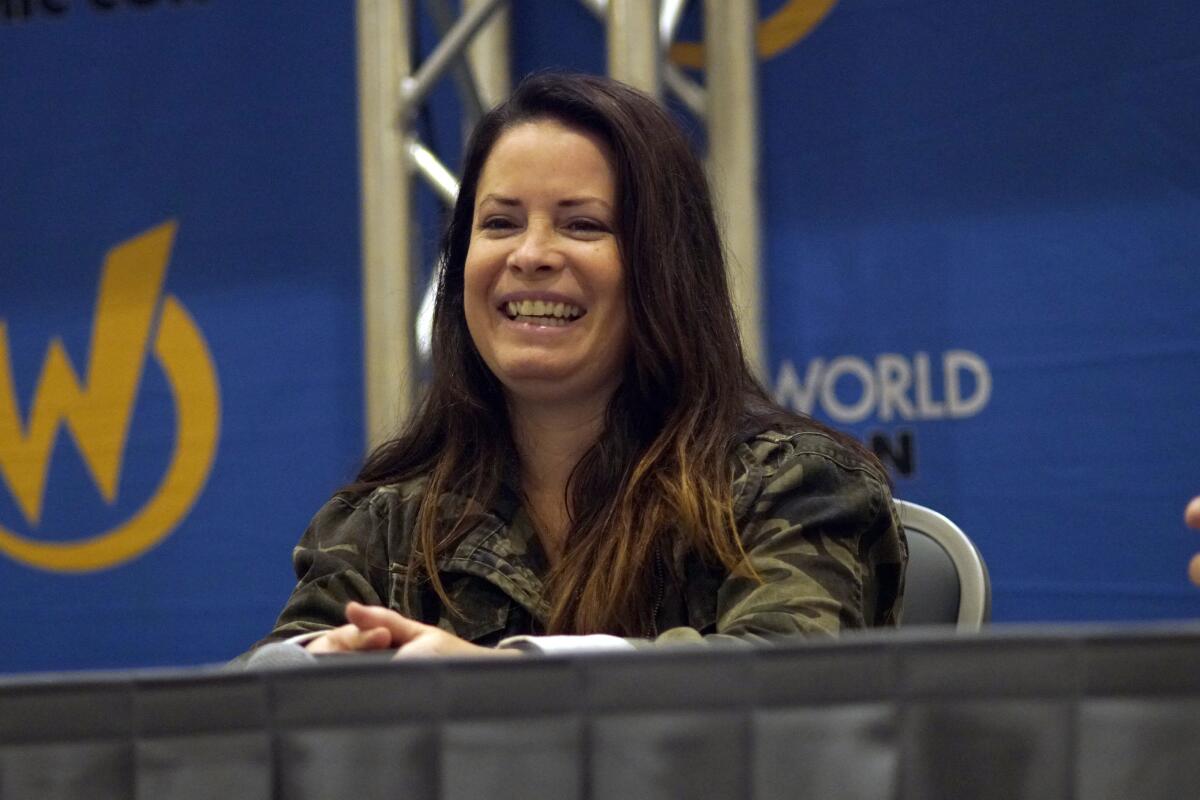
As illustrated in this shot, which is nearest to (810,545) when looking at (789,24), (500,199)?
(500,199)

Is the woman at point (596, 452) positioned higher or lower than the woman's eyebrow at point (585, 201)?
lower

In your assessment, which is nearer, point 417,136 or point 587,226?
point 587,226

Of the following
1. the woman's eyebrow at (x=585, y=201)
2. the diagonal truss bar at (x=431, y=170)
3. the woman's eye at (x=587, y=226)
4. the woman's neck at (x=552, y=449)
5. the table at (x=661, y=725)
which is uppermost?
the diagonal truss bar at (x=431, y=170)

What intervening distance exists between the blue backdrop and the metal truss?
96 millimetres

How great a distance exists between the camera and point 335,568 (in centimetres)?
143

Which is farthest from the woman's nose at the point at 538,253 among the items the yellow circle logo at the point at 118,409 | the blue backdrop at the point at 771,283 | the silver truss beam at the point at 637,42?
the yellow circle logo at the point at 118,409

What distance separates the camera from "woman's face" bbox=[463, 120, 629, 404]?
56.1 inches

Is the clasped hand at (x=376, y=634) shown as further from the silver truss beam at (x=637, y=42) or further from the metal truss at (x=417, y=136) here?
the silver truss beam at (x=637, y=42)

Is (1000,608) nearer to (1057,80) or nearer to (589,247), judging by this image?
(1057,80)

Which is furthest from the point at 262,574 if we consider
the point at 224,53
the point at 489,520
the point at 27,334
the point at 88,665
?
the point at 489,520

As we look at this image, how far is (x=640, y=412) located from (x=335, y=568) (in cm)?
35

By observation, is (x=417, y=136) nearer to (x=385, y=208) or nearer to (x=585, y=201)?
(x=385, y=208)

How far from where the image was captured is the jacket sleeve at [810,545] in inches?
48.7

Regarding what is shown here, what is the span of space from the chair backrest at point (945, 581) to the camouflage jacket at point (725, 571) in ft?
0.27
